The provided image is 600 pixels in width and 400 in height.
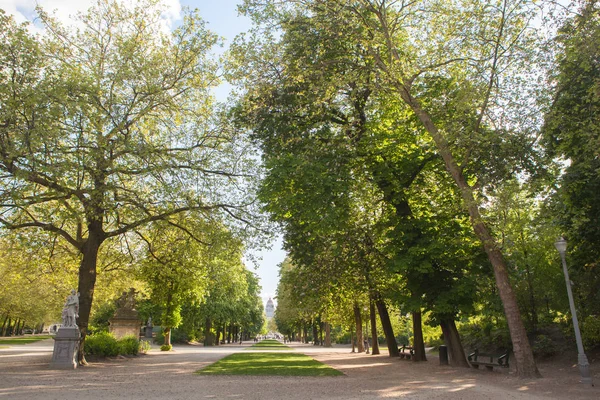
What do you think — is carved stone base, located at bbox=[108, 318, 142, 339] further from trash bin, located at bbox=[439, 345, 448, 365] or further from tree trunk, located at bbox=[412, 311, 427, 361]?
trash bin, located at bbox=[439, 345, 448, 365]

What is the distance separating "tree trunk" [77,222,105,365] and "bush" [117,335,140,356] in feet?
16.3

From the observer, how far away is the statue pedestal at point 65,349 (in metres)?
17.0

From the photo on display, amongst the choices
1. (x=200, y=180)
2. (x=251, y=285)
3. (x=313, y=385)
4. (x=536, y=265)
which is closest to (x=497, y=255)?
(x=313, y=385)

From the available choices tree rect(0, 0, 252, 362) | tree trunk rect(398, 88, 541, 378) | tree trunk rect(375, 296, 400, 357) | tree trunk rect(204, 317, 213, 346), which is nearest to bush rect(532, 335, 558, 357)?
tree trunk rect(398, 88, 541, 378)

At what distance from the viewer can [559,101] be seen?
13.5 m

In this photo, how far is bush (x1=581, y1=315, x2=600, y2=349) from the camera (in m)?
16.3

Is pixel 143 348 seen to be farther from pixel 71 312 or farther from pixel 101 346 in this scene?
pixel 71 312

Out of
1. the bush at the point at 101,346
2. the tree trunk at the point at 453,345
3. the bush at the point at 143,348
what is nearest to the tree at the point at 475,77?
the tree trunk at the point at 453,345

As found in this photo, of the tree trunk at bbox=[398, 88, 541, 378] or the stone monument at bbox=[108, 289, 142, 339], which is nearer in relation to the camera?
the tree trunk at bbox=[398, 88, 541, 378]

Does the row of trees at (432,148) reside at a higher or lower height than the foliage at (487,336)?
higher

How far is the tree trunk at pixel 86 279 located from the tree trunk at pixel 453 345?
1478cm

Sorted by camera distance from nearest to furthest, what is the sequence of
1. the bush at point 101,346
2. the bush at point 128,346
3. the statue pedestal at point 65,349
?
the statue pedestal at point 65,349, the bush at point 101,346, the bush at point 128,346

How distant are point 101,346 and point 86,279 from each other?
4.76m

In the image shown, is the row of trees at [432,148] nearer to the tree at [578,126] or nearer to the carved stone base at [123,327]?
the tree at [578,126]
